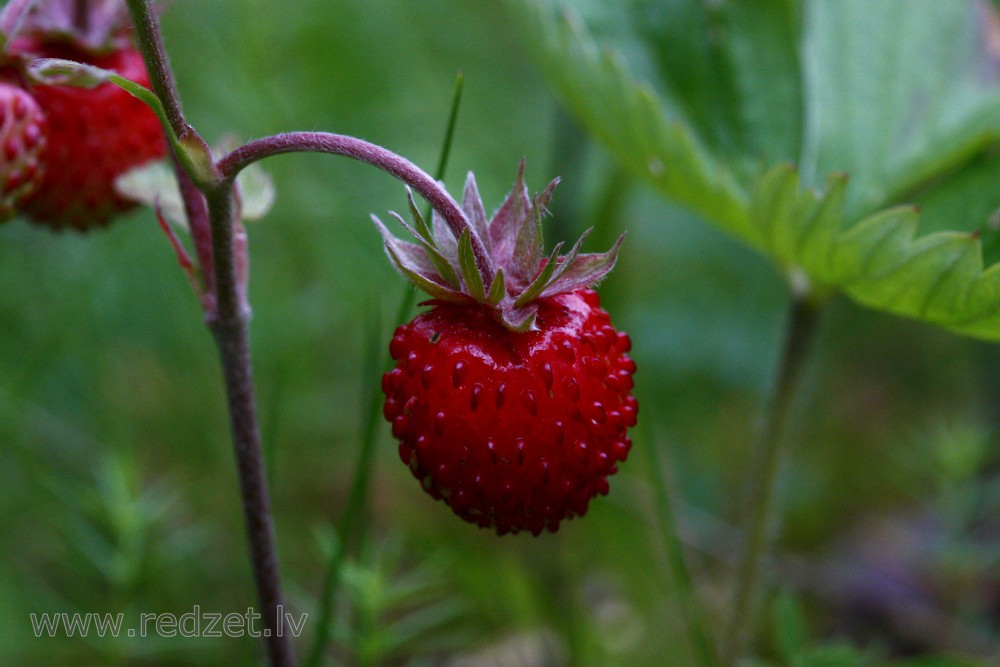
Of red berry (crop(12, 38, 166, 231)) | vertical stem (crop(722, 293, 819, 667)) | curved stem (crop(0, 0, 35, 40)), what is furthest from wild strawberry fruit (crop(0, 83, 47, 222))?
vertical stem (crop(722, 293, 819, 667))

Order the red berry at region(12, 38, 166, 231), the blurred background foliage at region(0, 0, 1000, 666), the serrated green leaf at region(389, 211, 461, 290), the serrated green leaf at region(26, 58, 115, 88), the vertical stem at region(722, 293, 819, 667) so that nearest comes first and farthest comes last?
the serrated green leaf at region(26, 58, 115, 88) < the serrated green leaf at region(389, 211, 461, 290) < the red berry at region(12, 38, 166, 231) < the vertical stem at region(722, 293, 819, 667) < the blurred background foliage at region(0, 0, 1000, 666)

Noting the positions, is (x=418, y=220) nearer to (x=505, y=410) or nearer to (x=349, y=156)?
(x=349, y=156)

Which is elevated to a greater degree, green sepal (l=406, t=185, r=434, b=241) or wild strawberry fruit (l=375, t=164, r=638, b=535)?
green sepal (l=406, t=185, r=434, b=241)

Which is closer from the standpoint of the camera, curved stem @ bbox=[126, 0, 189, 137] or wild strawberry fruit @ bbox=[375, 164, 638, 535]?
curved stem @ bbox=[126, 0, 189, 137]

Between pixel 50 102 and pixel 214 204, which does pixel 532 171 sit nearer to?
pixel 50 102

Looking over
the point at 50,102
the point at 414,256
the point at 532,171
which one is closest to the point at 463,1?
the point at 532,171

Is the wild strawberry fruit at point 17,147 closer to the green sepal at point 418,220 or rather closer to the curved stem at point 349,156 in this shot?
the curved stem at point 349,156

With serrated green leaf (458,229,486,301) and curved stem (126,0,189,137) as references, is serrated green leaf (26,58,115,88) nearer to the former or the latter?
curved stem (126,0,189,137)
